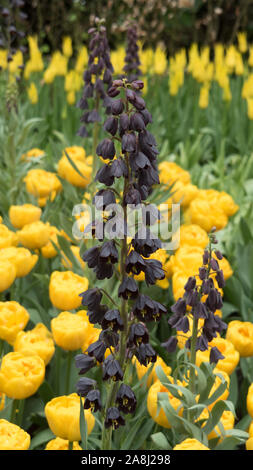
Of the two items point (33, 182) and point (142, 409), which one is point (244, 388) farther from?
point (33, 182)

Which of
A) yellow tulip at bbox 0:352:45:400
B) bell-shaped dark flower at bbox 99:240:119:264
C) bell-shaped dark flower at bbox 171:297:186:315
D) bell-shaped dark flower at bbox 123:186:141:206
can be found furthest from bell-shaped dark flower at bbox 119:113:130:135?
yellow tulip at bbox 0:352:45:400

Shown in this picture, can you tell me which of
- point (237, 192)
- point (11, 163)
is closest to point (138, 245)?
point (11, 163)

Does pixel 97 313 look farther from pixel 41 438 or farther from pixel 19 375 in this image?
pixel 41 438

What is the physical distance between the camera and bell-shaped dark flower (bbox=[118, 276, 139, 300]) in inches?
48.6

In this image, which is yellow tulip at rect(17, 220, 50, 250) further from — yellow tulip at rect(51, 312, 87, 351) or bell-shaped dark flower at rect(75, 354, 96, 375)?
bell-shaped dark flower at rect(75, 354, 96, 375)

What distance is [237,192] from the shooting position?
3.35 m

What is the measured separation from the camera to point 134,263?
1228 millimetres

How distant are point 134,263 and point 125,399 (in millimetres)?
319

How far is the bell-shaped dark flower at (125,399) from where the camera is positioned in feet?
4.24

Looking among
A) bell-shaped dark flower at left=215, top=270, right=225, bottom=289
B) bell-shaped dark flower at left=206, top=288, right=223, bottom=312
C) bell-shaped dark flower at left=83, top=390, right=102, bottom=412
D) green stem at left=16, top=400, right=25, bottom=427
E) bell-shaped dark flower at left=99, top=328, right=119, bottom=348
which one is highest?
bell-shaped dark flower at left=215, top=270, right=225, bottom=289

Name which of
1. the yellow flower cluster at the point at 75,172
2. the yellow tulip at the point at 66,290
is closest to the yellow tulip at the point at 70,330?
the yellow tulip at the point at 66,290

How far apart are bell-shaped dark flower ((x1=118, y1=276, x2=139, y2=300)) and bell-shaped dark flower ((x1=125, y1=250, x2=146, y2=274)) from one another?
2cm

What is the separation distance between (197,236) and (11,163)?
1160 millimetres

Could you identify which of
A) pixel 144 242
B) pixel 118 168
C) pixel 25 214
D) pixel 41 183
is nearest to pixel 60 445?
pixel 144 242
